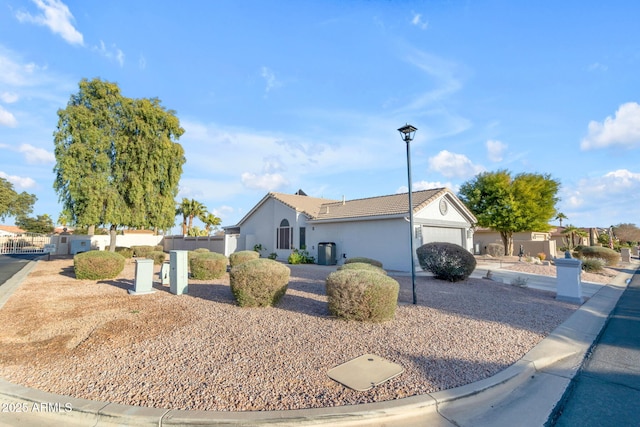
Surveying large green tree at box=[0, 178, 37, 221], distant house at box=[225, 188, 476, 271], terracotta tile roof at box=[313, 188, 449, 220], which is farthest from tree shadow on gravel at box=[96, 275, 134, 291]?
large green tree at box=[0, 178, 37, 221]

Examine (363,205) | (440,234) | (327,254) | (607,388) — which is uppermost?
(363,205)

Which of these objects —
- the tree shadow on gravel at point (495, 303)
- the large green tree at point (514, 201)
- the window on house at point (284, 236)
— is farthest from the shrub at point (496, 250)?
the tree shadow on gravel at point (495, 303)

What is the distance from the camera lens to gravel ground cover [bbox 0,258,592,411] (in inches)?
137

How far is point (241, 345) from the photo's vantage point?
4848 millimetres

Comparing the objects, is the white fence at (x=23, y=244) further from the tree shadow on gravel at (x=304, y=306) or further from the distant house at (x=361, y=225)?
the tree shadow on gravel at (x=304, y=306)

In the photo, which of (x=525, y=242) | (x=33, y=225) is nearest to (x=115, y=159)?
(x=525, y=242)

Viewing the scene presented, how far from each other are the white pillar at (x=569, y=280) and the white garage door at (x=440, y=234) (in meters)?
7.47

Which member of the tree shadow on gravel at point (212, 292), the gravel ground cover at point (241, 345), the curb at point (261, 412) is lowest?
the curb at point (261, 412)

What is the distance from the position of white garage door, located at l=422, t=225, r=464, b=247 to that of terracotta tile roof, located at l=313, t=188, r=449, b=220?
158cm

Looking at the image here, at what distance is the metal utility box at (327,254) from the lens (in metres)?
17.7

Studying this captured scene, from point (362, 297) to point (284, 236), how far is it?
1606 centimetres

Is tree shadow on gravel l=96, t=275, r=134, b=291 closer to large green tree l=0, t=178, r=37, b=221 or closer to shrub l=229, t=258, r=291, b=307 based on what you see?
shrub l=229, t=258, r=291, b=307

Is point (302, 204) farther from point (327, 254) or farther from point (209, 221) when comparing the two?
point (209, 221)

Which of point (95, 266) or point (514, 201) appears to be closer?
point (95, 266)
